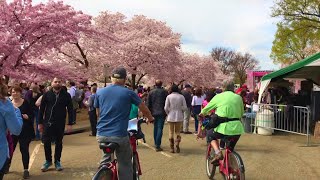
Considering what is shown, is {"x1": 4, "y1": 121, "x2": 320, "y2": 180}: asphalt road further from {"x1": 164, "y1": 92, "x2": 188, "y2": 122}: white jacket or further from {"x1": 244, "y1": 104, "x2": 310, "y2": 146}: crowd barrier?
{"x1": 164, "y1": 92, "x2": 188, "y2": 122}: white jacket

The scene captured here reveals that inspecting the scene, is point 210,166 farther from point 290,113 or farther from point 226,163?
point 290,113

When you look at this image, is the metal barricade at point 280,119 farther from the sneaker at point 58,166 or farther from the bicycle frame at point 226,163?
the sneaker at point 58,166

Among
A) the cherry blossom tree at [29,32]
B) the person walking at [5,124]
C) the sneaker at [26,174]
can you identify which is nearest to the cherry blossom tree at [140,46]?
the cherry blossom tree at [29,32]

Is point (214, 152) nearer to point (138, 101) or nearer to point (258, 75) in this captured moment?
point (138, 101)

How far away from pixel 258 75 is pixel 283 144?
762 inches

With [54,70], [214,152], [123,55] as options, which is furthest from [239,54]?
[214,152]

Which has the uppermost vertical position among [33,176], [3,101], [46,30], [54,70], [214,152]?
[46,30]

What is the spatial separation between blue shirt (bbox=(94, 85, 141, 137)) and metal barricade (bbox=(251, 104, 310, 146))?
30.2 ft

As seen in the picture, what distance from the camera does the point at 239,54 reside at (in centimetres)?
8325

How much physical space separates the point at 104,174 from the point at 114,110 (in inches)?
31.4

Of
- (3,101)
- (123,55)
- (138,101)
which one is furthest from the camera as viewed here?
(123,55)

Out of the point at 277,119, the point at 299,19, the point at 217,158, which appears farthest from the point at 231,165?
the point at 299,19

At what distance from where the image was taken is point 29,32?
17672mm

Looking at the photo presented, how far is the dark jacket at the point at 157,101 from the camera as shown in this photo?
35.1 feet
